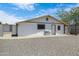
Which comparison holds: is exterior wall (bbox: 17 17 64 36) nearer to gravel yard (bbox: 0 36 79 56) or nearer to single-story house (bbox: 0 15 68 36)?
single-story house (bbox: 0 15 68 36)

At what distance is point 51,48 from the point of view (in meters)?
38.4

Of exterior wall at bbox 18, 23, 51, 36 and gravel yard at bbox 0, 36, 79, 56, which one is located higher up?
exterior wall at bbox 18, 23, 51, 36

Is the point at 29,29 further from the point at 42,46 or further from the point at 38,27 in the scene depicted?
the point at 42,46

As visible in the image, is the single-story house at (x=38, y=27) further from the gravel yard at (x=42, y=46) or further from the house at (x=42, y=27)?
the gravel yard at (x=42, y=46)

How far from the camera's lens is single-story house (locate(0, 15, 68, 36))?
126 ft

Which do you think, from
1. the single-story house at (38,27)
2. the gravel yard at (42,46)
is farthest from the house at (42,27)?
the gravel yard at (42,46)

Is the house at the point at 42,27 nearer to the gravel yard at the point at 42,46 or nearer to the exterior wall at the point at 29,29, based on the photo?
the exterior wall at the point at 29,29

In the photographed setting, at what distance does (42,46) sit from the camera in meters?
38.4

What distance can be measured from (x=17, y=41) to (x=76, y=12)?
1257 millimetres

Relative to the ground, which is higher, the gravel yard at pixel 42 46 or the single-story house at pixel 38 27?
the single-story house at pixel 38 27

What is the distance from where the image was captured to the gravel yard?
38375 mm

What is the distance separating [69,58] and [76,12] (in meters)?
0.90

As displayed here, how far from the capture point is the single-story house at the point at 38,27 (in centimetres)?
3841

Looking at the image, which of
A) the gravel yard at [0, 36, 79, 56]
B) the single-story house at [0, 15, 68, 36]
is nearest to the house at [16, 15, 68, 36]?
the single-story house at [0, 15, 68, 36]
